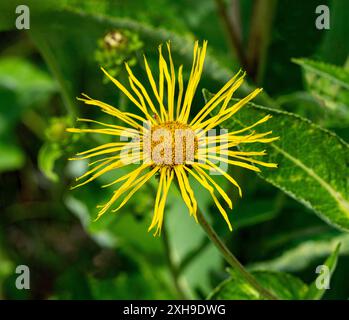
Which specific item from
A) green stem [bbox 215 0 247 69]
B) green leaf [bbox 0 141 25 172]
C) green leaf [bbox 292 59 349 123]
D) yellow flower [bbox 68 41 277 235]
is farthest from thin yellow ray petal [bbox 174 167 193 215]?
green leaf [bbox 0 141 25 172]

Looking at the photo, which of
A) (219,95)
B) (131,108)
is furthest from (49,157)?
(219,95)

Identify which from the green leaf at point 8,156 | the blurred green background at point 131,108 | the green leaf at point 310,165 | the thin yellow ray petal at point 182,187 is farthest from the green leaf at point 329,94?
the green leaf at point 8,156

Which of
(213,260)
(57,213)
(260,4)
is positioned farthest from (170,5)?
(57,213)

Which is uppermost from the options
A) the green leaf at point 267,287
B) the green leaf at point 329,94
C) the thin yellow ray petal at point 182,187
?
the green leaf at point 329,94

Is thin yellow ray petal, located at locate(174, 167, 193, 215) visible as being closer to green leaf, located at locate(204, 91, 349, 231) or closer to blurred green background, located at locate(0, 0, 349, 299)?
green leaf, located at locate(204, 91, 349, 231)

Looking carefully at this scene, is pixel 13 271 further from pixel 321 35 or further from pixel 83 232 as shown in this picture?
pixel 321 35

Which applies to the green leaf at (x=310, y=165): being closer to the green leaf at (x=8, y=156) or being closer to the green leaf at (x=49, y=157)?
the green leaf at (x=49, y=157)

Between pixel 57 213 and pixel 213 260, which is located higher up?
pixel 57 213
